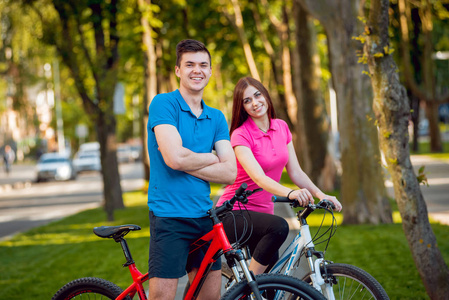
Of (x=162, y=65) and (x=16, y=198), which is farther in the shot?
(x=16, y=198)

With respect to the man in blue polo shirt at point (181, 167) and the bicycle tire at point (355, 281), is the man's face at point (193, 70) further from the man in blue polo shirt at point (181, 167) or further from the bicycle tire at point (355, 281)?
the bicycle tire at point (355, 281)

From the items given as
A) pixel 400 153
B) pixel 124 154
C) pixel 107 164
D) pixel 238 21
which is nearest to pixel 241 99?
pixel 400 153

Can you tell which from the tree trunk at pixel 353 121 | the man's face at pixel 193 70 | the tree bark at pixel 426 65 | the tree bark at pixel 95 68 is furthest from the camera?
the tree bark at pixel 426 65

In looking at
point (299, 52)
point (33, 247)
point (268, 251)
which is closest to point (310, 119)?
point (299, 52)

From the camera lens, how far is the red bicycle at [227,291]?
3379mm

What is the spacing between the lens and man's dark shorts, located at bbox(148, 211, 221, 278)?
361cm

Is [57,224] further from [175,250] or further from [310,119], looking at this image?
[175,250]

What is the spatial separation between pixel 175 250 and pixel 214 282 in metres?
0.35

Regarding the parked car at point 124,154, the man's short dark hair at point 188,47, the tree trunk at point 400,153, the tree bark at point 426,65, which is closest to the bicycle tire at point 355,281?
the man's short dark hair at point 188,47

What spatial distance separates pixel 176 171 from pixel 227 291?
660 mm

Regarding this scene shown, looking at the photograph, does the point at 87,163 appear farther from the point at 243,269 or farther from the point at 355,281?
the point at 243,269

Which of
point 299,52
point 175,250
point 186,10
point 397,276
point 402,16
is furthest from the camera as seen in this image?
point 402,16

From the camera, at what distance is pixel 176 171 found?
3.65 metres

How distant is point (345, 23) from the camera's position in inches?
453
